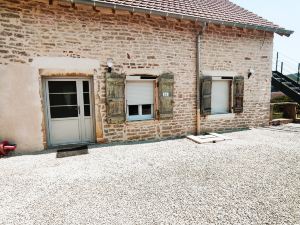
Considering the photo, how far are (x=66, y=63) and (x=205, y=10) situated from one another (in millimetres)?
5420

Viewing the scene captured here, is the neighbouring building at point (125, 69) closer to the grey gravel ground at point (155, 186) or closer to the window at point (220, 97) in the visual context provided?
the window at point (220, 97)

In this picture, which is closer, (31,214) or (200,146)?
(31,214)

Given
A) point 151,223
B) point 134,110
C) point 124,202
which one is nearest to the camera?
point 151,223

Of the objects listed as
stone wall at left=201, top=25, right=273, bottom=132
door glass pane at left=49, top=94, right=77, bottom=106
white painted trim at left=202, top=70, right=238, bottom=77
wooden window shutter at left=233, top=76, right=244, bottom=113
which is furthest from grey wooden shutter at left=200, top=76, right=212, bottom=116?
door glass pane at left=49, top=94, right=77, bottom=106

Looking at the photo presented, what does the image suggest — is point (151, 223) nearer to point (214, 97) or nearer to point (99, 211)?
point (99, 211)

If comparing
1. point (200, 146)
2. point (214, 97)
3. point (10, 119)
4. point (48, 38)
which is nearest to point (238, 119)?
point (214, 97)

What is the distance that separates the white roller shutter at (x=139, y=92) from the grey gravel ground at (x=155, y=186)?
1645 millimetres

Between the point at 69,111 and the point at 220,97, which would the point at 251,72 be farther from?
the point at 69,111

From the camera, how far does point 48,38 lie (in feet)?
17.2

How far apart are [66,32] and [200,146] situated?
507 centimetres

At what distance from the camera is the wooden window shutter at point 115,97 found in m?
5.83

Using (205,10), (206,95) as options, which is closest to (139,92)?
(206,95)

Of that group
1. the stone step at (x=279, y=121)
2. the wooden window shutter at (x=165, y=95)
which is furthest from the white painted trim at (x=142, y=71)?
the stone step at (x=279, y=121)

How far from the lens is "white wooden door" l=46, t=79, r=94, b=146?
563cm
